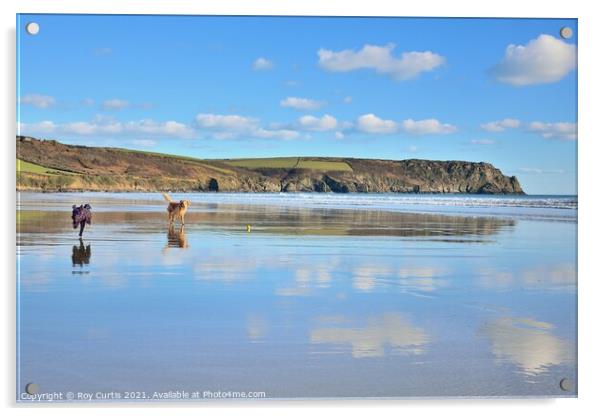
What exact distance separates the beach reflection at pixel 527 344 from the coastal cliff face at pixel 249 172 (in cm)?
358

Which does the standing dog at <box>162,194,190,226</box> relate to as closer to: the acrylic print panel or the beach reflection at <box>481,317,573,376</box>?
the acrylic print panel

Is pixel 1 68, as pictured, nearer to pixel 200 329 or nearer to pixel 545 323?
pixel 200 329

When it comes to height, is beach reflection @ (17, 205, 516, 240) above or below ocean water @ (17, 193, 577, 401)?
above

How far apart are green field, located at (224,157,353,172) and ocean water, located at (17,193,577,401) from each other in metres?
1.97

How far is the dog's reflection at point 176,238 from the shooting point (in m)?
12.0

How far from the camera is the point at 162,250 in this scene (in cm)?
1112

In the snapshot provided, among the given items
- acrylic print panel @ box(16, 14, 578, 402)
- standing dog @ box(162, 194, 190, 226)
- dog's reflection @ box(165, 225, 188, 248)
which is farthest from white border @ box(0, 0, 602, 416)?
standing dog @ box(162, 194, 190, 226)

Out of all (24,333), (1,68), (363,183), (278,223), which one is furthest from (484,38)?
(278,223)

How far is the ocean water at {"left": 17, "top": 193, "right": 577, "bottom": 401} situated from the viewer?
5965mm

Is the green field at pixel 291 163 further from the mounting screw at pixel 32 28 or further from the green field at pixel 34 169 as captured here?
the mounting screw at pixel 32 28

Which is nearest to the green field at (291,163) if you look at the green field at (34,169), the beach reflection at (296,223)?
the beach reflection at (296,223)

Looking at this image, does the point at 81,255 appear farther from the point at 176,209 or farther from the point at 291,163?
the point at 176,209

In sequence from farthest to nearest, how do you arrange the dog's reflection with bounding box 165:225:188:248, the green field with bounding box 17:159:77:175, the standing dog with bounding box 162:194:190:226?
the standing dog with bounding box 162:194:190:226
the dog's reflection with bounding box 165:225:188:248
the green field with bounding box 17:159:77:175

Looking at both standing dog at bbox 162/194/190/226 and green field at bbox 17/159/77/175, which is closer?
green field at bbox 17/159/77/175
